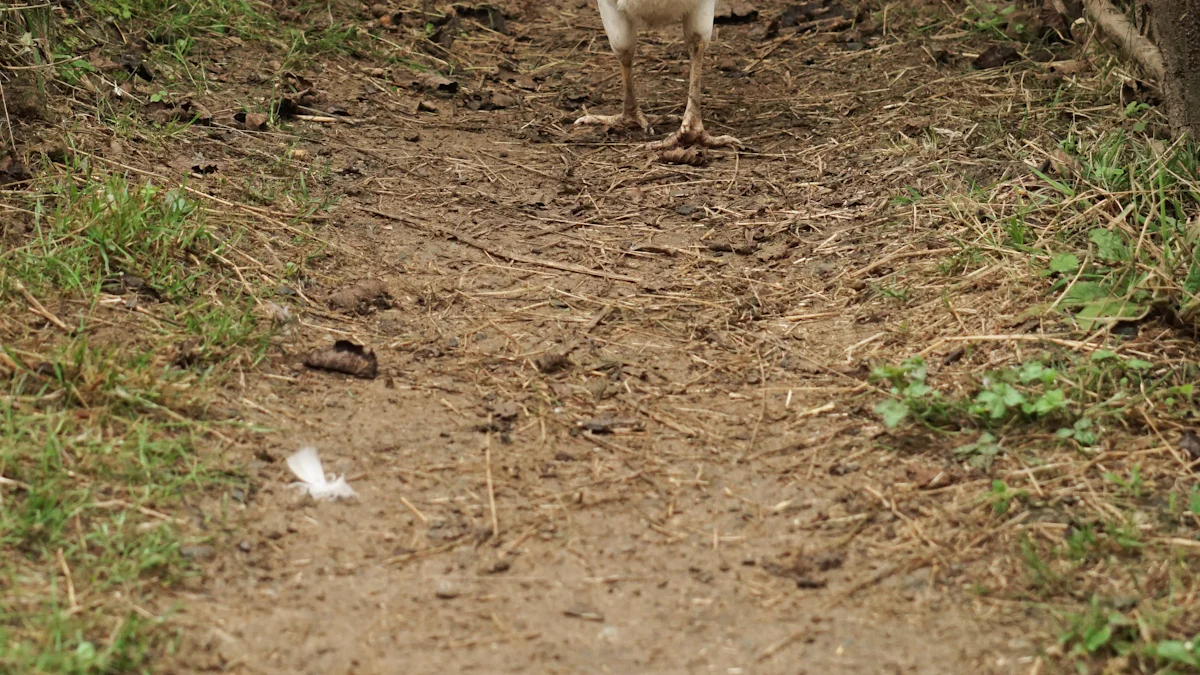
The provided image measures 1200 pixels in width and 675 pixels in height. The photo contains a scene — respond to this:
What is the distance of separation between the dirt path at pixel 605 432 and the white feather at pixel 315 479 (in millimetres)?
39

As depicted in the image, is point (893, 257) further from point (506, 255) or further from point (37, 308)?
point (37, 308)

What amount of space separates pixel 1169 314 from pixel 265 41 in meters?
4.34

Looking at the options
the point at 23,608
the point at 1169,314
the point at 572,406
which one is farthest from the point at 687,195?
the point at 23,608

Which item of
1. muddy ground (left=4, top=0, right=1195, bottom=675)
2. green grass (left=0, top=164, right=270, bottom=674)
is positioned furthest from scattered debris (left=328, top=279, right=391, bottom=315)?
green grass (left=0, top=164, right=270, bottom=674)

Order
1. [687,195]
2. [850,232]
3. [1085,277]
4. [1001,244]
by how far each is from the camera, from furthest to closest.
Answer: [687,195], [850,232], [1001,244], [1085,277]

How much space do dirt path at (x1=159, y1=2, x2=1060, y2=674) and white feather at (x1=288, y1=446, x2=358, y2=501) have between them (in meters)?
0.04

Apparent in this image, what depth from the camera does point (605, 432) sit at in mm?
3605

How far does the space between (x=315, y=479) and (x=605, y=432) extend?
2.83 ft

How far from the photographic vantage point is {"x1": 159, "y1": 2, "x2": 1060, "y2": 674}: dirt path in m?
2.79

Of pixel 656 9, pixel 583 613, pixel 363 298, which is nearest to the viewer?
pixel 583 613

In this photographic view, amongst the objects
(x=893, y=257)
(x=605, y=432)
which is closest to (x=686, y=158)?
(x=893, y=257)

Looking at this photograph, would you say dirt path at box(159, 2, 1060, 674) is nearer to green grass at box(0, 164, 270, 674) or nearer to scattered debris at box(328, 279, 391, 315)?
scattered debris at box(328, 279, 391, 315)

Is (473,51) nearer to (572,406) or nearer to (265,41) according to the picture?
(265,41)

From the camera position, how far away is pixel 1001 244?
14.0 ft
